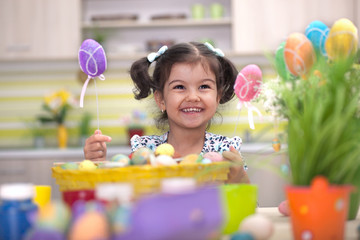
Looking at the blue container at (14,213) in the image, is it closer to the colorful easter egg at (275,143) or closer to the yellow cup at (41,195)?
the yellow cup at (41,195)

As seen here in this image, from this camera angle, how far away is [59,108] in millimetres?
3531

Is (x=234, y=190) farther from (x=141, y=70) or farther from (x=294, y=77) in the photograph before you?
(x=141, y=70)

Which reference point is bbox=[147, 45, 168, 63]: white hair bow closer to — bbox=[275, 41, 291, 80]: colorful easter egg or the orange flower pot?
bbox=[275, 41, 291, 80]: colorful easter egg

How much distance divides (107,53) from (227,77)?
1763mm

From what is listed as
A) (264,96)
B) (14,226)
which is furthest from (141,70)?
(14,226)

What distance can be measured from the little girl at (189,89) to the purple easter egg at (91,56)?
1.67ft

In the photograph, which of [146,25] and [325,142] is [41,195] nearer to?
[325,142]

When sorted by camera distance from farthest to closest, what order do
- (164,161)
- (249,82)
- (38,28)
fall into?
(38,28), (249,82), (164,161)

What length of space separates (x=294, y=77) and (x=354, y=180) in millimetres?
321

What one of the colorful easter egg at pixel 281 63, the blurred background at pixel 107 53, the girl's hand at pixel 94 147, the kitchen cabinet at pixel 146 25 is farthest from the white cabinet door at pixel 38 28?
the colorful easter egg at pixel 281 63

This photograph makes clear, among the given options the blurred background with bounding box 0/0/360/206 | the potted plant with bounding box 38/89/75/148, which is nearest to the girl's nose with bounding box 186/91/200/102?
the blurred background with bounding box 0/0/360/206

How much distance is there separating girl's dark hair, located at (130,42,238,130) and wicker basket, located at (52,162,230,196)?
977 mm

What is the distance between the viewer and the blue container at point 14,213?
66 centimetres

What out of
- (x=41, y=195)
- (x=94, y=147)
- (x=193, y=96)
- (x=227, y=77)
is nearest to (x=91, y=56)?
(x=94, y=147)
